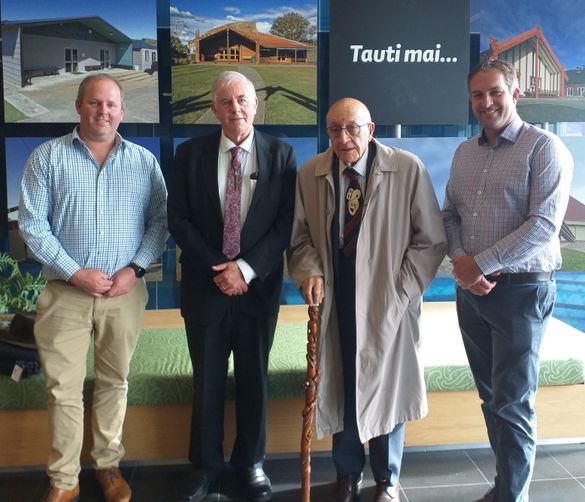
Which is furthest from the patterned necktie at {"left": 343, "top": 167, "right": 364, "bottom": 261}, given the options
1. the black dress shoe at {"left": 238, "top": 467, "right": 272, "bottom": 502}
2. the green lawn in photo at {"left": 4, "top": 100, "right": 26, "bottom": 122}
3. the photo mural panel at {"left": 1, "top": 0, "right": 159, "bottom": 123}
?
the green lawn in photo at {"left": 4, "top": 100, "right": 26, "bottom": 122}

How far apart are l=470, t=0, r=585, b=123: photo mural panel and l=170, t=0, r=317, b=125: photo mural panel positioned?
3.55 ft

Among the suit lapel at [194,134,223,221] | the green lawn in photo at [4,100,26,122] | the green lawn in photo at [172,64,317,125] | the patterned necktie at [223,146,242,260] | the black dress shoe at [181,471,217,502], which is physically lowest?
the black dress shoe at [181,471,217,502]

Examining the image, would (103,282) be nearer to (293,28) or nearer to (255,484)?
(255,484)

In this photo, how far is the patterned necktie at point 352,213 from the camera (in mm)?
2459

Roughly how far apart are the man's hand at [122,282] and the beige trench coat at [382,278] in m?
0.62

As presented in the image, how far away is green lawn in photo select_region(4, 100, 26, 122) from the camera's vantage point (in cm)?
372

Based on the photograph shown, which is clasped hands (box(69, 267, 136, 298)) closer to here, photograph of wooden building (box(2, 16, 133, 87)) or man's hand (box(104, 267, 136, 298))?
man's hand (box(104, 267, 136, 298))

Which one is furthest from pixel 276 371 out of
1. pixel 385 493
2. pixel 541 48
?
pixel 541 48

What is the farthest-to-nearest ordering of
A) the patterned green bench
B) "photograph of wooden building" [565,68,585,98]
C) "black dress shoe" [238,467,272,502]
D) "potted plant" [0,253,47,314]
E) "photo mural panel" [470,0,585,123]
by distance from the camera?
"photograph of wooden building" [565,68,585,98] → "photo mural panel" [470,0,585,123] → "potted plant" [0,253,47,314] → the patterned green bench → "black dress shoe" [238,467,272,502]

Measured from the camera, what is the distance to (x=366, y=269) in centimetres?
244

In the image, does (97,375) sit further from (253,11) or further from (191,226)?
(253,11)

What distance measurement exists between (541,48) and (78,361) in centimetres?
327

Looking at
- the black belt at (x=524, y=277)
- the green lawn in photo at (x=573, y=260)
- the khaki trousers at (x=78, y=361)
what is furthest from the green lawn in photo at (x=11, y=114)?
the green lawn in photo at (x=573, y=260)

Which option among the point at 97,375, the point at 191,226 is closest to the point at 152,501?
the point at 97,375
